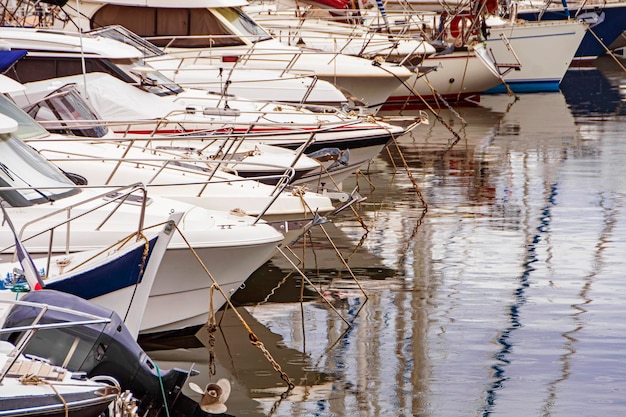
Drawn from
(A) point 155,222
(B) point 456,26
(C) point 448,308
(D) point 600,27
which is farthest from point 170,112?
(D) point 600,27

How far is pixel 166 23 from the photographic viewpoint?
19.8 m

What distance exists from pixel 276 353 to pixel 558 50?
21.1 m

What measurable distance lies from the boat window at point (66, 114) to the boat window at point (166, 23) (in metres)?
7.31

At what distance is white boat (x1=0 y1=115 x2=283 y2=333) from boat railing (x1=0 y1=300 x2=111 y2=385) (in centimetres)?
180

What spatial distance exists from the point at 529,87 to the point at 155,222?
2185 centimetres

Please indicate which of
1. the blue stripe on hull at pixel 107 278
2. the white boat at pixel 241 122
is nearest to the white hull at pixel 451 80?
the white boat at pixel 241 122

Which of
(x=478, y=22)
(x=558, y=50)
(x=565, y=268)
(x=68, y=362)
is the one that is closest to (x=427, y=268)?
(x=565, y=268)

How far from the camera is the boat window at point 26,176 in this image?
8.88 metres

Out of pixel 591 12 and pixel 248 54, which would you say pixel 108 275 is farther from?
pixel 591 12

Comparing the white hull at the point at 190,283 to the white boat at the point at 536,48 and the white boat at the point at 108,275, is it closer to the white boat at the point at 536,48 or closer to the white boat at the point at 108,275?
the white boat at the point at 108,275

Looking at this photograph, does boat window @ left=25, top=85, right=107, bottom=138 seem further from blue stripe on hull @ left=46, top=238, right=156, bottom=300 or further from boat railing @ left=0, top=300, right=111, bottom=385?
boat railing @ left=0, top=300, right=111, bottom=385

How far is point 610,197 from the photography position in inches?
612

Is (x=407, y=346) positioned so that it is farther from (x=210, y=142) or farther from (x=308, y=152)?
(x=308, y=152)

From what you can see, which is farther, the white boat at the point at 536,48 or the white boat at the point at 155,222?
the white boat at the point at 536,48
